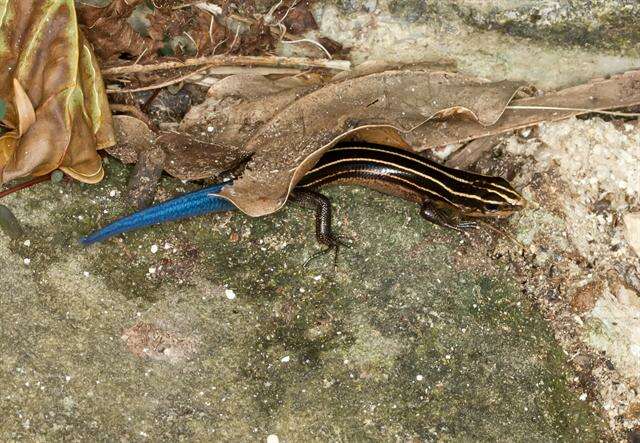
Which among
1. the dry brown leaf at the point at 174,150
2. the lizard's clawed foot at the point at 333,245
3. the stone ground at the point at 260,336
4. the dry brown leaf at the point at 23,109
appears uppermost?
the dry brown leaf at the point at 23,109

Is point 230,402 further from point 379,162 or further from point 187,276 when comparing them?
point 379,162

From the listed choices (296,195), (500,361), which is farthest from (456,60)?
(500,361)

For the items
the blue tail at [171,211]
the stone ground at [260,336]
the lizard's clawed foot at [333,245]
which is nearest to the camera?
the stone ground at [260,336]

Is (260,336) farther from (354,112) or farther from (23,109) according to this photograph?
(23,109)

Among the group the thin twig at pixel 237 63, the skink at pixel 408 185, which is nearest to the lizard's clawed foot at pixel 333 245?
the skink at pixel 408 185

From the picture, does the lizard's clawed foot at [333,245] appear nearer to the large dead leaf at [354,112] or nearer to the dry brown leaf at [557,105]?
the large dead leaf at [354,112]

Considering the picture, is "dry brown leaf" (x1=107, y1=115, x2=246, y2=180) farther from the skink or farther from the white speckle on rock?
the white speckle on rock
